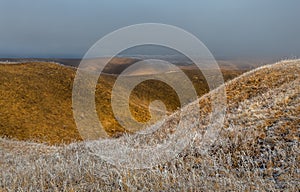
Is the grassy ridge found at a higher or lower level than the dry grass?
lower

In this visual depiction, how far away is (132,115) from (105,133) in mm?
6225

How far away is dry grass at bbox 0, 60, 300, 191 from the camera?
23.9ft

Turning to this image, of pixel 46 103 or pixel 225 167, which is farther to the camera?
pixel 46 103

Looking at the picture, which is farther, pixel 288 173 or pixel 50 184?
pixel 50 184

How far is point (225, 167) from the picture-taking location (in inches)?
334

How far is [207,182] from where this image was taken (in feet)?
24.0

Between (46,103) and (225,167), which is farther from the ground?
(225,167)

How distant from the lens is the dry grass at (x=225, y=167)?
23.9ft

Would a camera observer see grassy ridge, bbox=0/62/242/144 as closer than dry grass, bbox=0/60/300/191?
No

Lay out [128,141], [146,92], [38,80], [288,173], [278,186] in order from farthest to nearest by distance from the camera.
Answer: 1. [146,92]
2. [38,80]
3. [128,141]
4. [288,173]
5. [278,186]

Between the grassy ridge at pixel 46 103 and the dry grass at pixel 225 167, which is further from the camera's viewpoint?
the grassy ridge at pixel 46 103

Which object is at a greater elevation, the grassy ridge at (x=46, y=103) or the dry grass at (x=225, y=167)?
the dry grass at (x=225, y=167)

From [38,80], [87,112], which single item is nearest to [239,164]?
[87,112]

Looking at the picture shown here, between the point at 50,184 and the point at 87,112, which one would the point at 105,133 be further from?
the point at 50,184
